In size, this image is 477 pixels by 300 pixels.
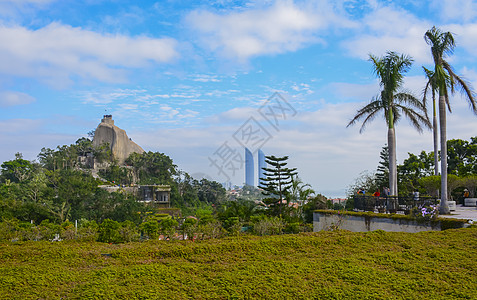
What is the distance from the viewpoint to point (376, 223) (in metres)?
9.88

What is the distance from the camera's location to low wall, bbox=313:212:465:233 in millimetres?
8305

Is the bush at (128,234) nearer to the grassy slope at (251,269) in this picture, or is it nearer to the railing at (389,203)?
the grassy slope at (251,269)

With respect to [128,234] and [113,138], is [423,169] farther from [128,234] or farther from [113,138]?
[113,138]

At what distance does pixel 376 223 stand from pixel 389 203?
130 centimetres

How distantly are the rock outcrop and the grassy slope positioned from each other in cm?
4971

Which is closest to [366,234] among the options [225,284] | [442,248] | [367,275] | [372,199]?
[442,248]

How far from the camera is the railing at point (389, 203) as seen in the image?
10.3m

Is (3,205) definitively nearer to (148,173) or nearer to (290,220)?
(290,220)

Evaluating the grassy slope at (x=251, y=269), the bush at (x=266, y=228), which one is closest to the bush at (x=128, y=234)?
the grassy slope at (x=251, y=269)

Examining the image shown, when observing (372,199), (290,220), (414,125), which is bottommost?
(290,220)

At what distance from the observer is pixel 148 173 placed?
48188mm

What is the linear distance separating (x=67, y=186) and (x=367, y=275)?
29.9 m

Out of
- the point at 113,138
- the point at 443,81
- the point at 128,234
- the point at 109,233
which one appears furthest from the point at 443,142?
the point at 113,138

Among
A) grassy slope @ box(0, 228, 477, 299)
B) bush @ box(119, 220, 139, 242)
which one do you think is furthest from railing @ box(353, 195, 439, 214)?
bush @ box(119, 220, 139, 242)
